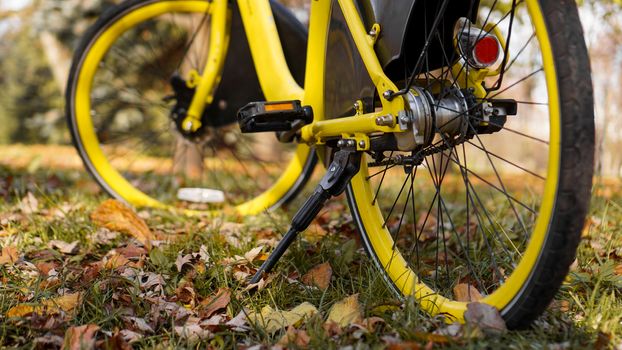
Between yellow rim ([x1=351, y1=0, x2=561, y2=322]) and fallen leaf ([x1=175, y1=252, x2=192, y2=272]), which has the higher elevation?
yellow rim ([x1=351, y1=0, x2=561, y2=322])

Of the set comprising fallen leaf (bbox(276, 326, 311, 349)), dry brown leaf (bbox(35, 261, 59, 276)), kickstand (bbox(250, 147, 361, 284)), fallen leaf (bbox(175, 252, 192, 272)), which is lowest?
dry brown leaf (bbox(35, 261, 59, 276))

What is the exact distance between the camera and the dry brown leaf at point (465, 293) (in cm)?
148

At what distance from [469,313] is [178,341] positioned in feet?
2.14

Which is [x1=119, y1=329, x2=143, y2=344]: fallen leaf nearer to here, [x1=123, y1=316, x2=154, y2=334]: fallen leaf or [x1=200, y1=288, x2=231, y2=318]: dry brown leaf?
[x1=123, y1=316, x2=154, y2=334]: fallen leaf

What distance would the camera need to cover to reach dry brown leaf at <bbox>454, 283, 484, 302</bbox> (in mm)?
1481

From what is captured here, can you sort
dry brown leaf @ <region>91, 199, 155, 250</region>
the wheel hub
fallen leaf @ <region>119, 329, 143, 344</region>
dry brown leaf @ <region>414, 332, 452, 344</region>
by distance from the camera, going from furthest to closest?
dry brown leaf @ <region>91, 199, 155, 250</region> → the wheel hub → fallen leaf @ <region>119, 329, 143, 344</region> → dry brown leaf @ <region>414, 332, 452, 344</region>

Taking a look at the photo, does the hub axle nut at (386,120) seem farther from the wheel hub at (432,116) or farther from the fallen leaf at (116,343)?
the fallen leaf at (116,343)

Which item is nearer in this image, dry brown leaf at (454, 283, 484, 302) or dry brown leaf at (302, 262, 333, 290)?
dry brown leaf at (454, 283, 484, 302)

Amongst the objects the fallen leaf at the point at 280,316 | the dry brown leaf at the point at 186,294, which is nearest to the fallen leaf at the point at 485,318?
the fallen leaf at the point at 280,316

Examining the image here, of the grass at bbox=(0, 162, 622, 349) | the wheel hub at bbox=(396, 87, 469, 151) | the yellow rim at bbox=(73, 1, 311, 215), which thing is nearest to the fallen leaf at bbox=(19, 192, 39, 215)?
the grass at bbox=(0, 162, 622, 349)

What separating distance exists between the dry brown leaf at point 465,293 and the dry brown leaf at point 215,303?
22.9 inches

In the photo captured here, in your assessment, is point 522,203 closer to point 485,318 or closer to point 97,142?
point 485,318

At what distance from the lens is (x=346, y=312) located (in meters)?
1.42

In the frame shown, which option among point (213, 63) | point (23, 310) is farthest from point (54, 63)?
point (23, 310)
